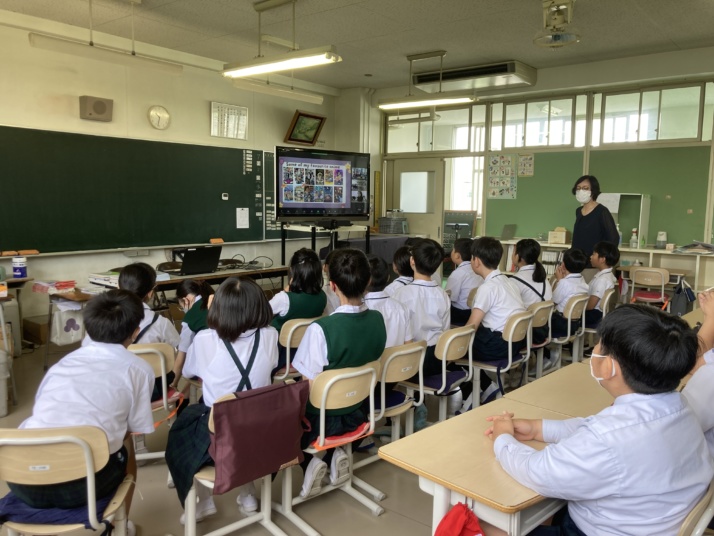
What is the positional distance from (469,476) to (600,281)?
3611mm

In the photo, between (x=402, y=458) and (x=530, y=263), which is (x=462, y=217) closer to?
(x=530, y=263)

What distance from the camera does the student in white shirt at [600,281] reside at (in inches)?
179

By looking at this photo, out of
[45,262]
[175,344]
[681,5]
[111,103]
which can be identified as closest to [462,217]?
[681,5]

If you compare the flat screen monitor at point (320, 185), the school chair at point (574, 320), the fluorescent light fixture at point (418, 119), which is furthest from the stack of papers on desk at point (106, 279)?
the fluorescent light fixture at point (418, 119)

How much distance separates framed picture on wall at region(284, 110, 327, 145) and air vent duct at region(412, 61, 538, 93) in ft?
5.18

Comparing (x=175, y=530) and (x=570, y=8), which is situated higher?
(x=570, y=8)

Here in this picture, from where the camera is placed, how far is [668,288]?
20.2 ft

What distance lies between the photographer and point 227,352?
85.2 inches

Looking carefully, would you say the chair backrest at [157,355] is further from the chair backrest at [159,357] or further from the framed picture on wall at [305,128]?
the framed picture on wall at [305,128]

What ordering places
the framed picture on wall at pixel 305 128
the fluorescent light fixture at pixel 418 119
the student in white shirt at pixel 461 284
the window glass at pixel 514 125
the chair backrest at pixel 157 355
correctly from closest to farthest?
1. the chair backrest at pixel 157 355
2. the student in white shirt at pixel 461 284
3. the window glass at pixel 514 125
4. the framed picture on wall at pixel 305 128
5. the fluorescent light fixture at pixel 418 119

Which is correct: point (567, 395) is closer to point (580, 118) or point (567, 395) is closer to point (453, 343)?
point (453, 343)

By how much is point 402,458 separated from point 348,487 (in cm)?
125

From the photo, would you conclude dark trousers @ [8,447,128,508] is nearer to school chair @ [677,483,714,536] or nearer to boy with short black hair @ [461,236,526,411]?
school chair @ [677,483,714,536]

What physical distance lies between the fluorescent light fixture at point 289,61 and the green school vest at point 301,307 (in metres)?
2.02
